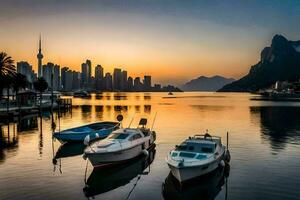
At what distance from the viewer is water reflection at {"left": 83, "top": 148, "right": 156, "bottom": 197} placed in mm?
28031

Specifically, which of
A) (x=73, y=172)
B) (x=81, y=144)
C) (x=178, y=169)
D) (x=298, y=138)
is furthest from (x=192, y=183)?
(x=298, y=138)

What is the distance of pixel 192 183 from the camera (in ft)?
92.8

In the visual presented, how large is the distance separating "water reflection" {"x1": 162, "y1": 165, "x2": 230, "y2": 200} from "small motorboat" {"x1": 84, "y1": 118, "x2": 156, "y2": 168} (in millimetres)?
6077

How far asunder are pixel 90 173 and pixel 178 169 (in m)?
9.97

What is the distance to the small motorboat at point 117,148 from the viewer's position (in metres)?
32.9

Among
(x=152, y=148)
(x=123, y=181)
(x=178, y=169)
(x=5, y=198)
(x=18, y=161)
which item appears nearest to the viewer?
(x=5, y=198)

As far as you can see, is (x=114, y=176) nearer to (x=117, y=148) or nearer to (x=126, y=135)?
(x=117, y=148)

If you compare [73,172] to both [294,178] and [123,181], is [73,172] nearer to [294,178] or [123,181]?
[123,181]

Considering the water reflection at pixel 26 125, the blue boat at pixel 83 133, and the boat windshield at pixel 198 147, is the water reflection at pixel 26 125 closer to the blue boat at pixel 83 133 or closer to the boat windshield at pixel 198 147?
the blue boat at pixel 83 133

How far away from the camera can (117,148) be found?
112 ft

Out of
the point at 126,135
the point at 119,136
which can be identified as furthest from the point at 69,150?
Answer: the point at 126,135

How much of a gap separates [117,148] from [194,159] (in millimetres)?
9292

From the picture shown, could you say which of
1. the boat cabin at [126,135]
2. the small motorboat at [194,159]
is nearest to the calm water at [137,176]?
the small motorboat at [194,159]

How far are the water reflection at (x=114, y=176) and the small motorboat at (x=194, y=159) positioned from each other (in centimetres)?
411
